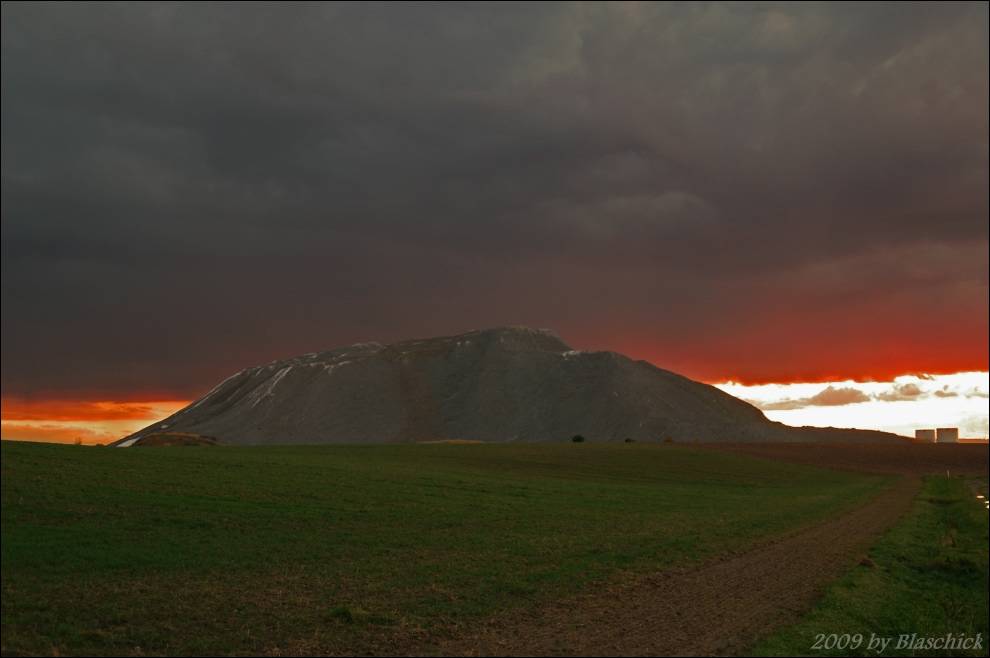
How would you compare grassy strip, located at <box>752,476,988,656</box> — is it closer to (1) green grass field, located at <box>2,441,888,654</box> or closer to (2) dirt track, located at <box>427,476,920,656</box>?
(2) dirt track, located at <box>427,476,920,656</box>

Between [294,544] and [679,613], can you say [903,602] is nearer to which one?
[679,613]

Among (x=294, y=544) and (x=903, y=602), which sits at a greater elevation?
(x=294, y=544)

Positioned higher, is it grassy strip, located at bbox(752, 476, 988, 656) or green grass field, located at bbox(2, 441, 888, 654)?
green grass field, located at bbox(2, 441, 888, 654)

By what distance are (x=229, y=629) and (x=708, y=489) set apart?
6303 centimetres

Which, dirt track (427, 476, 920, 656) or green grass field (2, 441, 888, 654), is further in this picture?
green grass field (2, 441, 888, 654)

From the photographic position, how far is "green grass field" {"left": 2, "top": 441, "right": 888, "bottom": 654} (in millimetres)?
19047

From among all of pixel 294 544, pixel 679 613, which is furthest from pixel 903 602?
pixel 294 544

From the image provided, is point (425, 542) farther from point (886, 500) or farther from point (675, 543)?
point (886, 500)

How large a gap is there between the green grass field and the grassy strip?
250 inches

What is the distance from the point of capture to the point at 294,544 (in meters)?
30.2

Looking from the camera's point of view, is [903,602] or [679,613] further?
[903,602]

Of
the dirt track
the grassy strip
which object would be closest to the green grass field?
the dirt track

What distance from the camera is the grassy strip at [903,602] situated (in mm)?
19625

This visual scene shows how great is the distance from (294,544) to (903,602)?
867 inches
